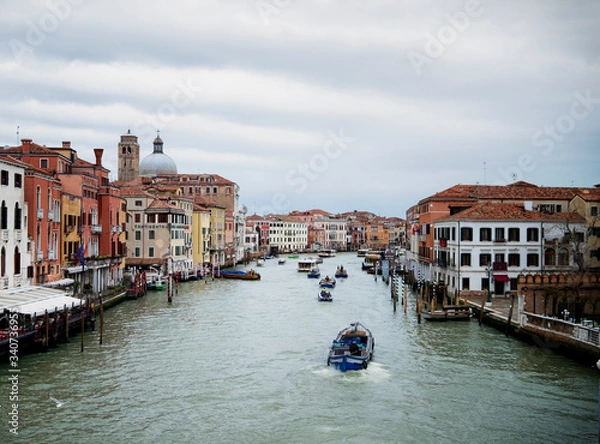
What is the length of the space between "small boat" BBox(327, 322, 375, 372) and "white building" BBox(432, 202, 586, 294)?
35.6 feet

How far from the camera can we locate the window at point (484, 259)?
2909cm

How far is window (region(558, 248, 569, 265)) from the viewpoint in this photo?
1163 inches

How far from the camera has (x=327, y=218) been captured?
4646 inches

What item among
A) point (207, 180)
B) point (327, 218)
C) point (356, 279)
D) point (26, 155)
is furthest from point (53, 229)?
point (327, 218)

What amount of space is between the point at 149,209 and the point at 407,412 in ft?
112

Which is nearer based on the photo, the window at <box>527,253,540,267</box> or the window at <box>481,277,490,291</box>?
the window at <box>481,277,490,291</box>

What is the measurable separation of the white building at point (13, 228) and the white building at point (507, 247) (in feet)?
58.7

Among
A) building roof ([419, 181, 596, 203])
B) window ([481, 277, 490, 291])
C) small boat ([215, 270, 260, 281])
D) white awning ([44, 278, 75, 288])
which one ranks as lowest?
small boat ([215, 270, 260, 281])


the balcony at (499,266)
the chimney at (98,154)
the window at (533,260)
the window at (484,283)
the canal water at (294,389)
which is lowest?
the canal water at (294,389)

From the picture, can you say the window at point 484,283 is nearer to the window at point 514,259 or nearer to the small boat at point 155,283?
the window at point 514,259

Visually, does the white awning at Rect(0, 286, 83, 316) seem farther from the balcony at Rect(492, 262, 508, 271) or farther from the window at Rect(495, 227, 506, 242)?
the window at Rect(495, 227, 506, 242)

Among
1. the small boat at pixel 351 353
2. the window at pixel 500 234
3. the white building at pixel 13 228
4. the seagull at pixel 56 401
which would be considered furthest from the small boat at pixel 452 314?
the white building at pixel 13 228

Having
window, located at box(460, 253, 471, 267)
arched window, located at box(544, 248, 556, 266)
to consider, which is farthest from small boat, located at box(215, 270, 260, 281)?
arched window, located at box(544, 248, 556, 266)

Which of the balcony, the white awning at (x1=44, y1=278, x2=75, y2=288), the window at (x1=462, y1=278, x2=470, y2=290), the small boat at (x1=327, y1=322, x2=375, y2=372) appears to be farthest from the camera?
the window at (x1=462, y1=278, x2=470, y2=290)
